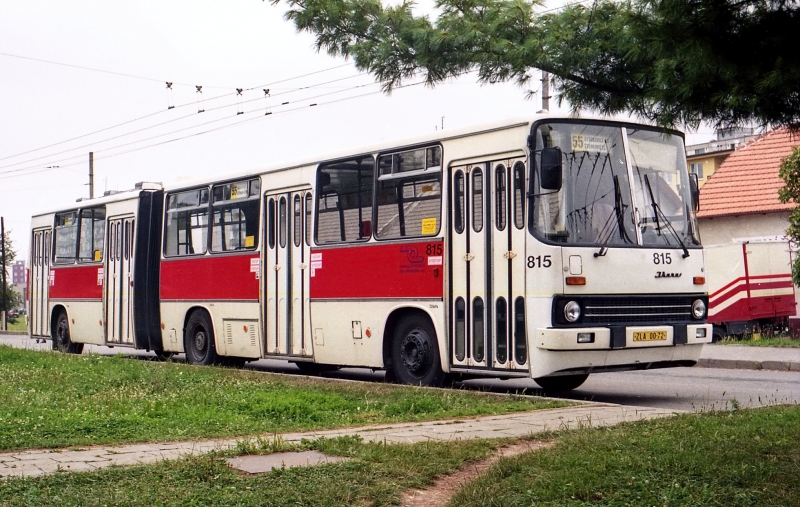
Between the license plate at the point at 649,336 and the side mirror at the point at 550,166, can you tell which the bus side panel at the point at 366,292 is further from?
the license plate at the point at 649,336

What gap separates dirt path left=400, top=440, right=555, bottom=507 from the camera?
256 inches

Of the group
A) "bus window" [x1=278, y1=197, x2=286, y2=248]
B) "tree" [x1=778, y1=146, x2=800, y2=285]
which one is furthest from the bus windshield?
"tree" [x1=778, y1=146, x2=800, y2=285]

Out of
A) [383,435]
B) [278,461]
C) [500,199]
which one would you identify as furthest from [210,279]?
[278,461]

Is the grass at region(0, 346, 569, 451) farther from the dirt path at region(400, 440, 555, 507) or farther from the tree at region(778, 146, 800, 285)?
the tree at region(778, 146, 800, 285)

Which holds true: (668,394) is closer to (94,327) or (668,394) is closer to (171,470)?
(171,470)

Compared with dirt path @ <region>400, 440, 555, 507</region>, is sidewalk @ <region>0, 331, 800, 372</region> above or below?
above

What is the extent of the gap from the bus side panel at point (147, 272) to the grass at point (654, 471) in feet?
44.9

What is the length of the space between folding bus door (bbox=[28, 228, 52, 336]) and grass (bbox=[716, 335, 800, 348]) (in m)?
15.7

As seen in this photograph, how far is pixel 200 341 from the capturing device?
1956 cm

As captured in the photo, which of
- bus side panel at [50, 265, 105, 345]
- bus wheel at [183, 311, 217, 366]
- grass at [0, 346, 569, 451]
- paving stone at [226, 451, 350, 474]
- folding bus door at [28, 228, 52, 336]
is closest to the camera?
paving stone at [226, 451, 350, 474]

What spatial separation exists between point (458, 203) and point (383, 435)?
515 cm

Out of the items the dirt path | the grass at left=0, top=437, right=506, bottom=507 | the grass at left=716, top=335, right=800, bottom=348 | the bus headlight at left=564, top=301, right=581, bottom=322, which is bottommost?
the dirt path

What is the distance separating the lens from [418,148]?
14.4 meters

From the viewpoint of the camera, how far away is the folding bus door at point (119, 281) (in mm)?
21875
